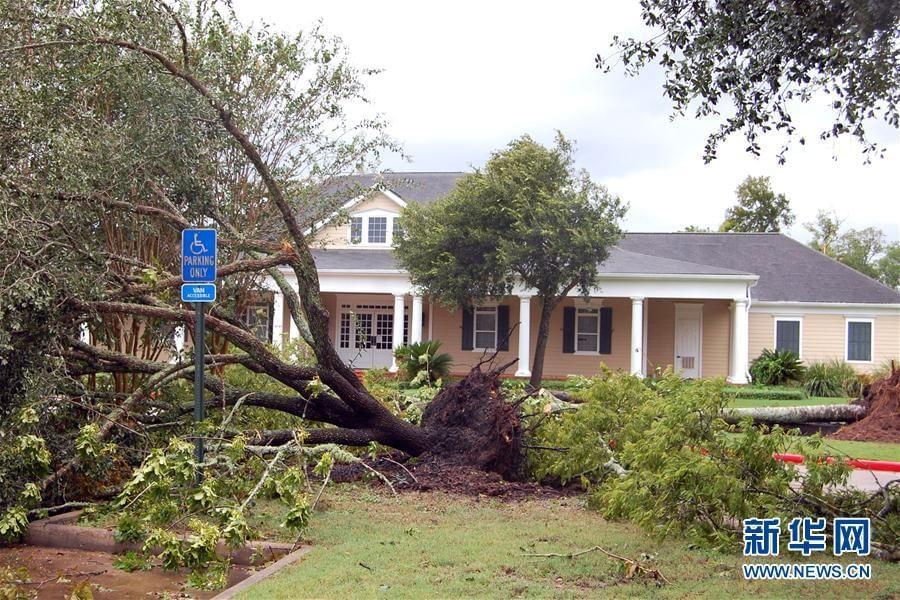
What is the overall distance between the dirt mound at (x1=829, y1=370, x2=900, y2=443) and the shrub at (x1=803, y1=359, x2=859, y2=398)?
7900 millimetres

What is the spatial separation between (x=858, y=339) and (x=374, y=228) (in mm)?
15521

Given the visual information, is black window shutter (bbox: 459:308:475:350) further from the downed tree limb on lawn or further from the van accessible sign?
the van accessible sign

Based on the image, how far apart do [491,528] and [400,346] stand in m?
18.2

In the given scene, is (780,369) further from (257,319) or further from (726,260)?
(257,319)

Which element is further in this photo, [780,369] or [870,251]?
[870,251]

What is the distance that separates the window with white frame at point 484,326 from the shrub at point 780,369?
8.16 meters

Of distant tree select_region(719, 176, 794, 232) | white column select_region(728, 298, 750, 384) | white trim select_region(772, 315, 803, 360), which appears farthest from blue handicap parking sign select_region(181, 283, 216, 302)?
distant tree select_region(719, 176, 794, 232)

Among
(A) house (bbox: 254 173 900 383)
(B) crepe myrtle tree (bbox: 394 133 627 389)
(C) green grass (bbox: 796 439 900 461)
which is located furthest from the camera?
(A) house (bbox: 254 173 900 383)

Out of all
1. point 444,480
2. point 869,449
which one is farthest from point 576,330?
point 444,480

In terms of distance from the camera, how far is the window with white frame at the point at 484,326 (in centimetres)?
2830

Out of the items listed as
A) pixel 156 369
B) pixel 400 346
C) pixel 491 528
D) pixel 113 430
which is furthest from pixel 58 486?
pixel 400 346

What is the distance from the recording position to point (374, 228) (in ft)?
94.5

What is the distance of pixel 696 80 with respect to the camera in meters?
7.64

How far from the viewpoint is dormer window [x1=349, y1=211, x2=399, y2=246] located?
28297 millimetres
